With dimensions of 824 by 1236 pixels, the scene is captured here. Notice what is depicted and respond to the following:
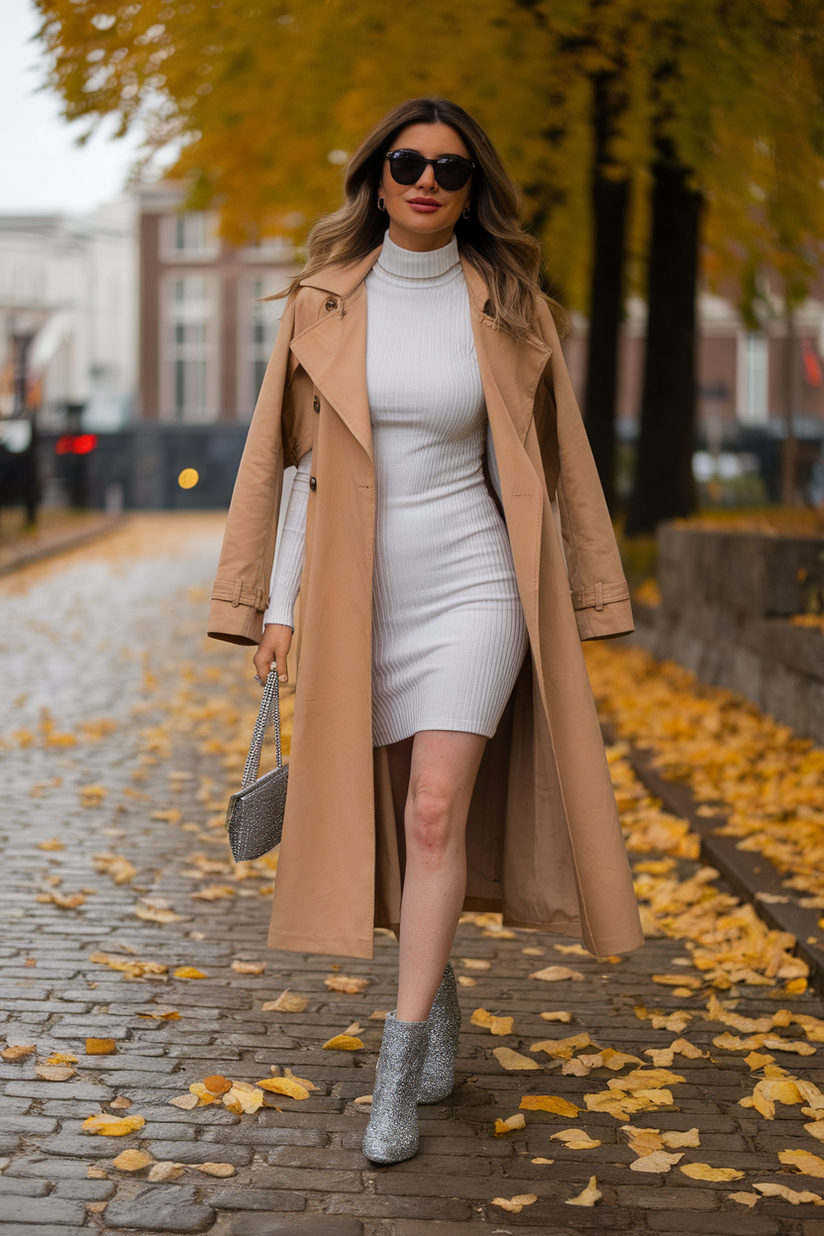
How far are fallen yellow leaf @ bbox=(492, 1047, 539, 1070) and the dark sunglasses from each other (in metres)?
1.98

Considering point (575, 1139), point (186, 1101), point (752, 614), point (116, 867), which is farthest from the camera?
point (752, 614)

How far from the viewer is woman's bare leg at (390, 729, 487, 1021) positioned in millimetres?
3074

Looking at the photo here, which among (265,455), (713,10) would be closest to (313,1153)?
(265,455)

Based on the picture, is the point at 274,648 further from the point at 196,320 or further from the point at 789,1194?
the point at 196,320

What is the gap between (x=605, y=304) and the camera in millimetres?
13164

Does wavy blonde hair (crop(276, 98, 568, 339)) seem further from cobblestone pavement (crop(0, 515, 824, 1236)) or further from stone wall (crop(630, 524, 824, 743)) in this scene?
stone wall (crop(630, 524, 824, 743))

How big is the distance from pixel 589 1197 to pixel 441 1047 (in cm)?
59

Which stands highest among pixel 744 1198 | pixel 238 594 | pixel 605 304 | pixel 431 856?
pixel 605 304

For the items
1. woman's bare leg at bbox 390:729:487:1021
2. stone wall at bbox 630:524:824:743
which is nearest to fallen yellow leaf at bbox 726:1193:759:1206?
woman's bare leg at bbox 390:729:487:1021

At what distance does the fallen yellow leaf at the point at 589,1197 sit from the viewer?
113 inches

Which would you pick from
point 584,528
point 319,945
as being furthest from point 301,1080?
point 584,528

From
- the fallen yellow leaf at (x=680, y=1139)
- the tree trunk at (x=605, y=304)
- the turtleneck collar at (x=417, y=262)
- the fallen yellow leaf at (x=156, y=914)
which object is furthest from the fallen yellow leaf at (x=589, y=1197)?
the tree trunk at (x=605, y=304)

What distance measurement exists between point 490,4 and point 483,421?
7175 mm

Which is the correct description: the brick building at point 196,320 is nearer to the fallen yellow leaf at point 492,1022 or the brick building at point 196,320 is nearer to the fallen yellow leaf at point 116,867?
the fallen yellow leaf at point 116,867
